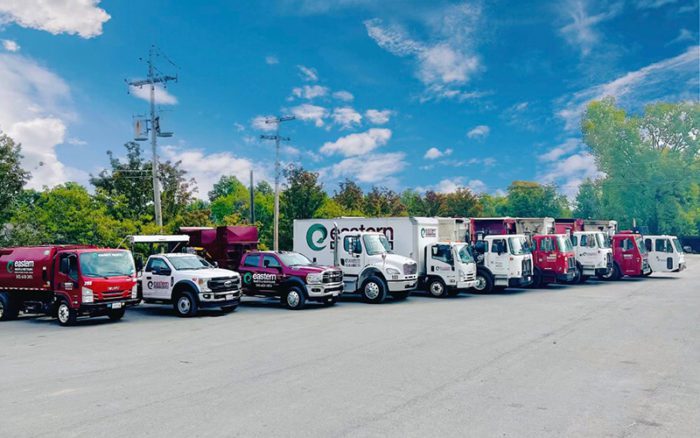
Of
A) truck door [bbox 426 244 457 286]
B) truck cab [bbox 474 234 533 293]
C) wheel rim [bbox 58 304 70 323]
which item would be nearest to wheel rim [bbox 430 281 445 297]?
truck door [bbox 426 244 457 286]

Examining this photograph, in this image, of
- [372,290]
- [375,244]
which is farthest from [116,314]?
[375,244]

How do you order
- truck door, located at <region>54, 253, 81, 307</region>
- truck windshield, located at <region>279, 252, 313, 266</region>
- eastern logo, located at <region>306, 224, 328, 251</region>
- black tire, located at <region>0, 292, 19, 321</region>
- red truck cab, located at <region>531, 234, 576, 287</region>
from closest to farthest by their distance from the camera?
truck door, located at <region>54, 253, 81, 307</region> → black tire, located at <region>0, 292, 19, 321</region> → truck windshield, located at <region>279, 252, 313, 266</region> → eastern logo, located at <region>306, 224, 328, 251</region> → red truck cab, located at <region>531, 234, 576, 287</region>

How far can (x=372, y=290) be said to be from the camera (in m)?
20.1

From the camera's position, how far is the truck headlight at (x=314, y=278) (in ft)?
60.4

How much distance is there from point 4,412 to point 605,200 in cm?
7676

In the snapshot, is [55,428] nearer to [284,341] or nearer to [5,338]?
[284,341]

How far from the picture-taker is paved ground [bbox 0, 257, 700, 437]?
6445mm

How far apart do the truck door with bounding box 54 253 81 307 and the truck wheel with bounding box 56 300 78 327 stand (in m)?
0.22

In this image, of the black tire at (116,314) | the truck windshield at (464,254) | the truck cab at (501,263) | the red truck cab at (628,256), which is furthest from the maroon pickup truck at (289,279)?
the red truck cab at (628,256)

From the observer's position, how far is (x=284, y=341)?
1205 cm

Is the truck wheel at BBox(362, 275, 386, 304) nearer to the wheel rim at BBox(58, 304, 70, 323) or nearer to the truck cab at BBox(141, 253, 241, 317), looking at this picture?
the truck cab at BBox(141, 253, 241, 317)

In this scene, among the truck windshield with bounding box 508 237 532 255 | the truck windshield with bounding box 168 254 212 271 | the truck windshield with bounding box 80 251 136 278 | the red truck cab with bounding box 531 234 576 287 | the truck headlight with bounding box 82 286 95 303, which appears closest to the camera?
the truck headlight with bounding box 82 286 95 303

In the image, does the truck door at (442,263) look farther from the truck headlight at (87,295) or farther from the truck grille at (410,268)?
the truck headlight at (87,295)

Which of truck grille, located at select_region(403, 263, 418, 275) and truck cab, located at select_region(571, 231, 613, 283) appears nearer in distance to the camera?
truck grille, located at select_region(403, 263, 418, 275)
